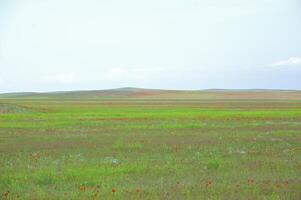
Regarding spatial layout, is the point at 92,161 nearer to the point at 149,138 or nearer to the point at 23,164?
the point at 23,164

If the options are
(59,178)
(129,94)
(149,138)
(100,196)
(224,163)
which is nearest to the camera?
(100,196)

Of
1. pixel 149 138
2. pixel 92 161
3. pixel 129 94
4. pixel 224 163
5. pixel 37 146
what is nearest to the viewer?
pixel 224 163

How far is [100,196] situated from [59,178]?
7.92ft

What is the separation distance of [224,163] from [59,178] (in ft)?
17.7

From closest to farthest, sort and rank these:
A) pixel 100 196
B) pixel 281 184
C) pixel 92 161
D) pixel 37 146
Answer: pixel 100 196, pixel 281 184, pixel 92 161, pixel 37 146

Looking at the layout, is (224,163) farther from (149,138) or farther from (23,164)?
(149,138)

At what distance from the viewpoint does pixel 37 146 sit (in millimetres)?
20375

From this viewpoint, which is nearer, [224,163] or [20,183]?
[20,183]

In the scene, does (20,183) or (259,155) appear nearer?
(20,183)

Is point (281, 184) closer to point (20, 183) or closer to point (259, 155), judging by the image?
point (259, 155)

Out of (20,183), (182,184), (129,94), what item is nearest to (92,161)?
(20,183)

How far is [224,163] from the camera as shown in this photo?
46.4 ft

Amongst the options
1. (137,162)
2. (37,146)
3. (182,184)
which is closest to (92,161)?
(137,162)

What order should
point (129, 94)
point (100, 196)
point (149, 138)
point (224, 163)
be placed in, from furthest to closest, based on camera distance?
point (129, 94), point (149, 138), point (224, 163), point (100, 196)
